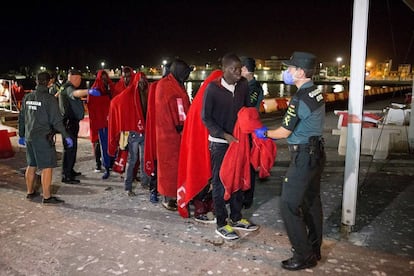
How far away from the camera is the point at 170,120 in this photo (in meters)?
5.21

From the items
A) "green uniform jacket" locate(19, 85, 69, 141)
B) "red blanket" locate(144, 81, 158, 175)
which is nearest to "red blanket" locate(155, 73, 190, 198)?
"red blanket" locate(144, 81, 158, 175)

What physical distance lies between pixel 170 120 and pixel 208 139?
2.39 ft

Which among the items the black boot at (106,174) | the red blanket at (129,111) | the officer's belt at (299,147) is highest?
the red blanket at (129,111)

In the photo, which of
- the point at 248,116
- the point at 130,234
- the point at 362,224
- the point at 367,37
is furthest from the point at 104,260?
the point at 367,37

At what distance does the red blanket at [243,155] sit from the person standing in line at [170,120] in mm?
1036

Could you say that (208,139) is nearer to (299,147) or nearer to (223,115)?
(223,115)

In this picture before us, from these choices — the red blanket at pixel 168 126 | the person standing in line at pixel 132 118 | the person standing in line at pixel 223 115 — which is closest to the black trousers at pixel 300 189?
the person standing in line at pixel 223 115

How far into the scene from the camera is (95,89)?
275 inches

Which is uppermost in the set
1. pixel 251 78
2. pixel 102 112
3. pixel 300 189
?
pixel 251 78

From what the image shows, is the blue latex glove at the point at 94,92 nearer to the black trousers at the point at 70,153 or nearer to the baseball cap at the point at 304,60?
the black trousers at the point at 70,153

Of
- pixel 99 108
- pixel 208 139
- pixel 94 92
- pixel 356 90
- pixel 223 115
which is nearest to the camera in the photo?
pixel 356 90

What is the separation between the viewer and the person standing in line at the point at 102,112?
23.1ft

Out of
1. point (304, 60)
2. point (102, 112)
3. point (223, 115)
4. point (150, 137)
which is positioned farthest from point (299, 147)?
point (102, 112)

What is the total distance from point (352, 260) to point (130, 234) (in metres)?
2.46
